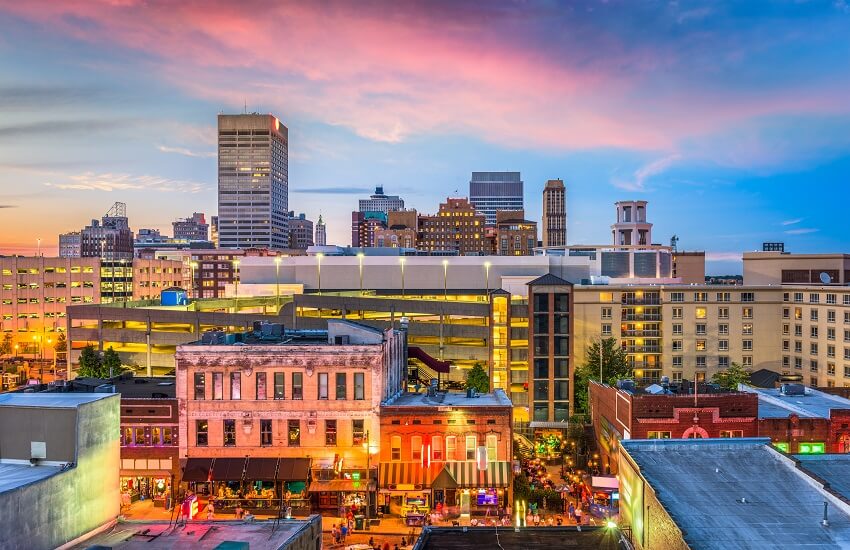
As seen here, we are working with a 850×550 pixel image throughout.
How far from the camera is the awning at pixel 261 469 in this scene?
4606cm

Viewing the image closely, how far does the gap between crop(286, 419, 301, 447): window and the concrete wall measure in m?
23.0

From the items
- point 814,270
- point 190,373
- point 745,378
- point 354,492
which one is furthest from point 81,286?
point 814,270

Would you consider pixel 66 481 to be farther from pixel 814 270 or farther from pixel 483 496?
pixel 814 270

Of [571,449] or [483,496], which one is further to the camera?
[571,449]

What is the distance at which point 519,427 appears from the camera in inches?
2623

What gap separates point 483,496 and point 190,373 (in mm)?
24097

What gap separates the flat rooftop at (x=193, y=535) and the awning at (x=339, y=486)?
22.1m

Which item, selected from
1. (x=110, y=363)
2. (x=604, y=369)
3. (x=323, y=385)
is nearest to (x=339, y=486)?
(x=323, y=385)

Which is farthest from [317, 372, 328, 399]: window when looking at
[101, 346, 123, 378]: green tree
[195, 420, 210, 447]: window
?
[101, 346, 123, 378]: green tree

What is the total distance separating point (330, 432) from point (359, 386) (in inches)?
161

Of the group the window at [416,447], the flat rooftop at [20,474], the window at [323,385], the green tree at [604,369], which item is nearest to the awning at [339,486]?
the window at [416,447]

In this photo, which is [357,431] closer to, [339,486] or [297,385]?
[339,486]

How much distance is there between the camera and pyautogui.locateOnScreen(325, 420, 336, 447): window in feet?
156

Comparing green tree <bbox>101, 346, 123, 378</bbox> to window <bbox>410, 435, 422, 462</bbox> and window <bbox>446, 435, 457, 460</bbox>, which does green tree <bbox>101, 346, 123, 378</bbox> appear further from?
window <bbox>446, 435, 457, 460</bbox>
